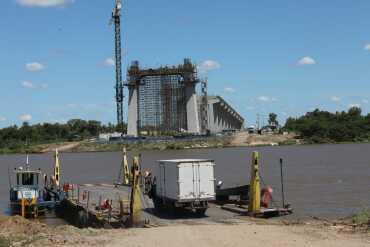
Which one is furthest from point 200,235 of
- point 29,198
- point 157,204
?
point 29,198

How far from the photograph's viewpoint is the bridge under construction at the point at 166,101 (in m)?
166

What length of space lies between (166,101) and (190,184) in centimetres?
14757

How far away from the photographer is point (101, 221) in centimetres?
2838

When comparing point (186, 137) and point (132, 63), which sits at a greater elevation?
point (132, 63)

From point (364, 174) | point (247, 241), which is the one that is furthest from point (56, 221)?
point (364, 174)

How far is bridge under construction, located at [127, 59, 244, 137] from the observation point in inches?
6531

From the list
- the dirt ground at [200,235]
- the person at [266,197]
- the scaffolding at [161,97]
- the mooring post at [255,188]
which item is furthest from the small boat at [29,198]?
the scaffolding at [161,97]

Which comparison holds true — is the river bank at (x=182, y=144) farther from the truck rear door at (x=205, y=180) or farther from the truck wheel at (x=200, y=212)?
the truck rear door at (x=205, y=180)

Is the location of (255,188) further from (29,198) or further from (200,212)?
(29,198)

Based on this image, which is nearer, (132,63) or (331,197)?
(331,197)

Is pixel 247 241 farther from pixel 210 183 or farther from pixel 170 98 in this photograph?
pixel 170 98

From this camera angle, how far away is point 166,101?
175 m

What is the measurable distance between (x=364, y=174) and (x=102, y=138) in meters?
130

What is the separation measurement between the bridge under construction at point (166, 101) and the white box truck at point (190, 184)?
445 ft
